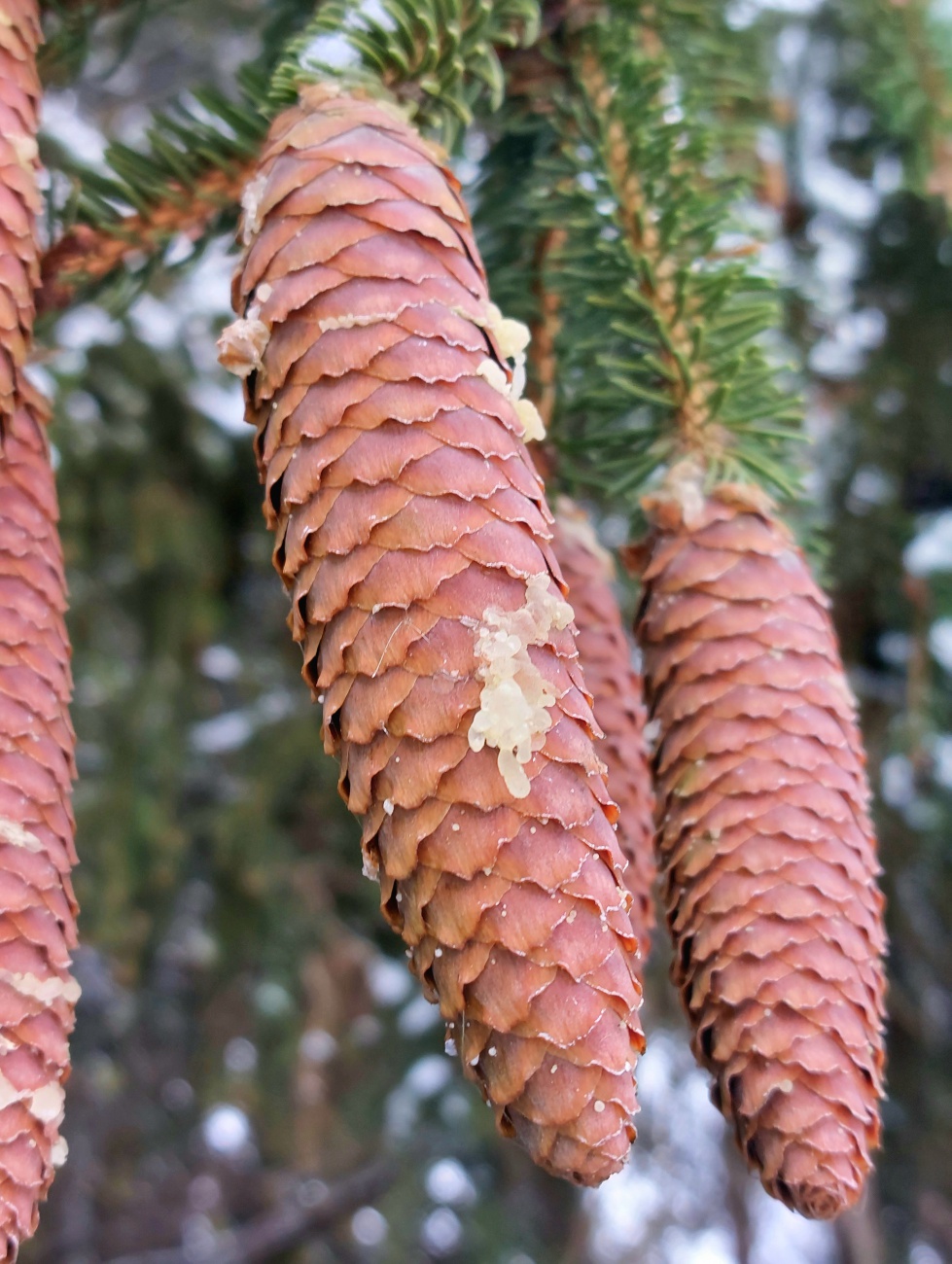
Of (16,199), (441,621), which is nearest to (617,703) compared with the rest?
(441,621)

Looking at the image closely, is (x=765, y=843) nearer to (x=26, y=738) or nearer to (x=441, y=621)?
→ (x=441, y=621)

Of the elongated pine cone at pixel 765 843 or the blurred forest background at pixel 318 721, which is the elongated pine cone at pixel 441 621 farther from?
the blurred forest background at pixel 318 721

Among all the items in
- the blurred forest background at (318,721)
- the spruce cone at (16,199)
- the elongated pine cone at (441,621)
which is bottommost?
the blurred forest background at (318,721)

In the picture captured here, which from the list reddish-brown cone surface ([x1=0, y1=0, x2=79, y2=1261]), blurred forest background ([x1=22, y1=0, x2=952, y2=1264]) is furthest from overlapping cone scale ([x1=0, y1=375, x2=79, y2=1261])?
blurred forest background ([x1=22, y1=0, x2=952, y2=1264])

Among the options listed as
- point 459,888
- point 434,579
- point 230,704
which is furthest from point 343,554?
point 230,704

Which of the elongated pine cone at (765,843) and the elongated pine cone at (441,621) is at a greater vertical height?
the elongated pine cone at (441,621)

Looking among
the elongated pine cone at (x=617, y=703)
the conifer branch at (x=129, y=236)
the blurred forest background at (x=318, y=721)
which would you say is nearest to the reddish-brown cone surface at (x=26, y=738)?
the conifer branch at (x=129, y=236)
